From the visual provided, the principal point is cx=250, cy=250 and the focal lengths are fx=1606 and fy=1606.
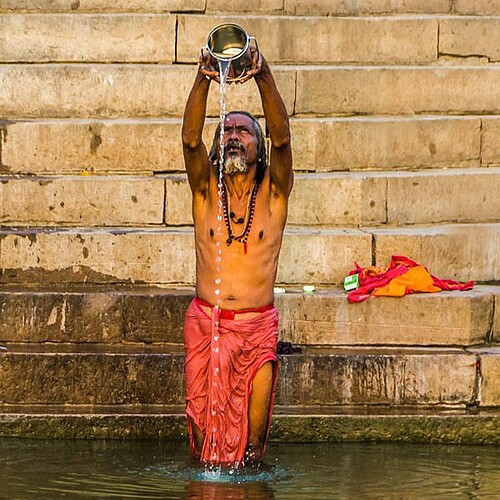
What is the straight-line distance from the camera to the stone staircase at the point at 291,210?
835 centimetres

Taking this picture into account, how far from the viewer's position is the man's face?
7188mm

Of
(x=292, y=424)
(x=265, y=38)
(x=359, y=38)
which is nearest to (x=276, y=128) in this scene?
(x=292, y=424)

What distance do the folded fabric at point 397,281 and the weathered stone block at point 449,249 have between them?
230 mm

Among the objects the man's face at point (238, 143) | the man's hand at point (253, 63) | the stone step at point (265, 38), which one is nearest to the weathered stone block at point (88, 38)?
the stone step at point (265, 38)

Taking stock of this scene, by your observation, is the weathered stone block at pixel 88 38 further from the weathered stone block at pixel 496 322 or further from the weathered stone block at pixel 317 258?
the weathered stone block at pixel 496 322

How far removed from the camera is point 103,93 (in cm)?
1066

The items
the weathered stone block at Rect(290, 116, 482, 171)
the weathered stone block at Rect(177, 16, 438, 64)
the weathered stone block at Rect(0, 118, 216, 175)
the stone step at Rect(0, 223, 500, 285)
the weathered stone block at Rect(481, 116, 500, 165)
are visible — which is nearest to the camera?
the stone step at Rect(0, 223, 500, 285)

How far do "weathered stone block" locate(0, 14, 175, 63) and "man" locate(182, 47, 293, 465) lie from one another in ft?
12.5

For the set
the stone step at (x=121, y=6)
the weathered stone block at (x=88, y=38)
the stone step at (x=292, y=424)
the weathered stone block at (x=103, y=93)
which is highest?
the stone step at (x=121, y=6)

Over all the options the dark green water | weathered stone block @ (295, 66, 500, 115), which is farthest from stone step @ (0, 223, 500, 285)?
the dark green water

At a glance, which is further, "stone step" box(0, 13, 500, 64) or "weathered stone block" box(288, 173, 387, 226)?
"stone step" box(0, 13, 500, 64)

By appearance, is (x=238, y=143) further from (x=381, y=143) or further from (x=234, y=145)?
(x=381, y=143)

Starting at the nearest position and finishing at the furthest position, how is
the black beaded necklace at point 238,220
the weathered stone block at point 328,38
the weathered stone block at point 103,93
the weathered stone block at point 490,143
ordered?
the black beaded necklace at point 238,220 → the weathered stone block at point 103,93 → the weathered stone block at point 490,143 → the weathered stone block at point 328,38

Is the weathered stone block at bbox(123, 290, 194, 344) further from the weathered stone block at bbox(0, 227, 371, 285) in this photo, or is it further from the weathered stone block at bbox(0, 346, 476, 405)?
the weathered stone block at bbox(0, 227, 371, 285)
